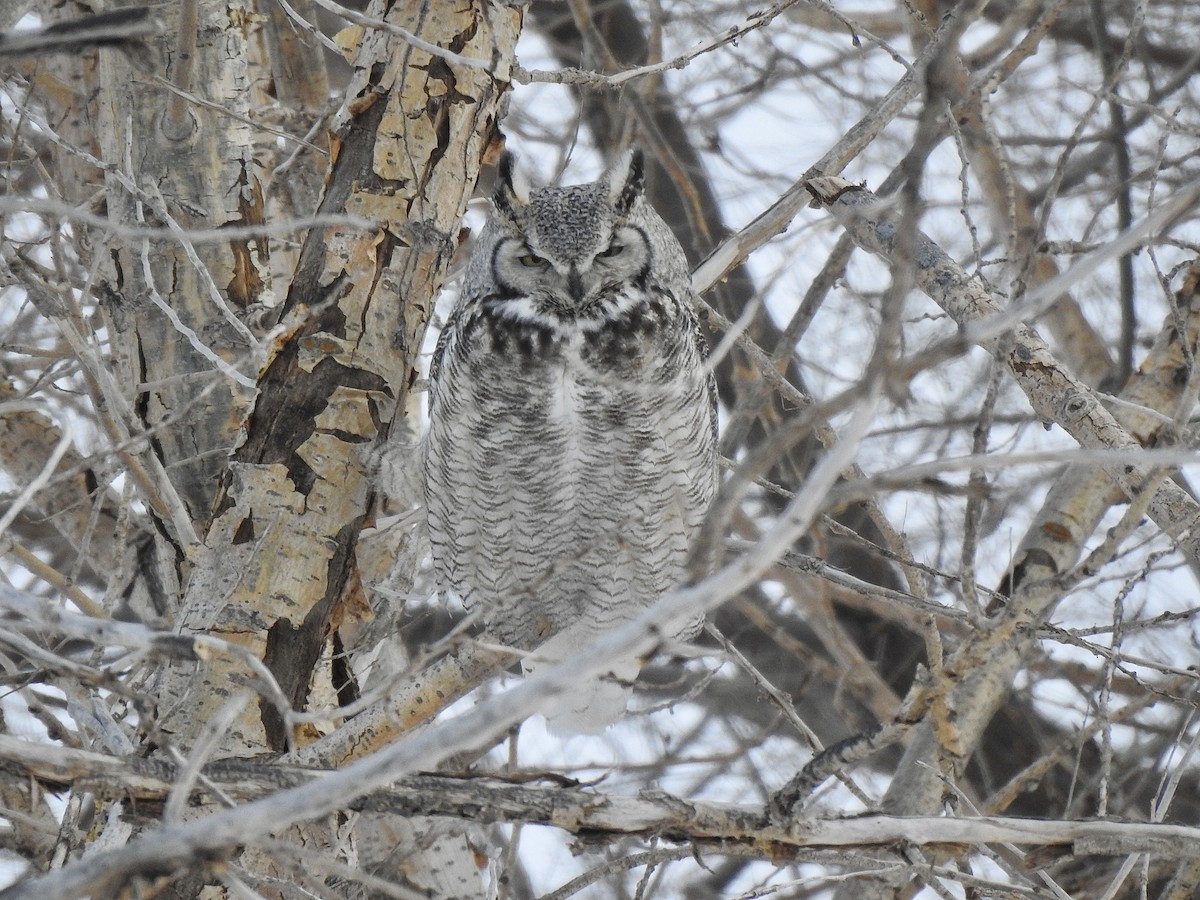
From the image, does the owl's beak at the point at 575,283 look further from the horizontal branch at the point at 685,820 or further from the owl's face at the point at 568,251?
the horizontal branch at the point at 685,820

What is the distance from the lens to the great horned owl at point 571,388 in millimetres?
2617

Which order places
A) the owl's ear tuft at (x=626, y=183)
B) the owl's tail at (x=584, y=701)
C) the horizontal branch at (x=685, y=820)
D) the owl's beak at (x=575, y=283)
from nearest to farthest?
1. the horizontal branch at (x=685, y=820)
2. the owl's beak at (x=575, y=283)
3. the owl's ear tuft at (x=626, y=183)
4. the owl's tail at (x=584, y=701)

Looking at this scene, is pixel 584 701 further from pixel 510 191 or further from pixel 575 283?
pixel 510 191

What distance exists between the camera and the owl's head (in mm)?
2611

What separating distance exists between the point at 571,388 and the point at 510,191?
45 cm

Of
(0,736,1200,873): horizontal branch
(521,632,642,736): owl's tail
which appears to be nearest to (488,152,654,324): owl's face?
(521,632,642,736): owl's tail

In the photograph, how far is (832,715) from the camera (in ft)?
15.9

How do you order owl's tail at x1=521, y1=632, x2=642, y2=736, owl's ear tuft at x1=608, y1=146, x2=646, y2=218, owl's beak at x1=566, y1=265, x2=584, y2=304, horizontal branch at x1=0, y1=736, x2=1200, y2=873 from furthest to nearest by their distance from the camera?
owl's tail at x1=521, y1=632, x2=642, y2=736, owl's ear tuft at x1=608, y1=146, x2=646, y2=218, owl's beak at x1=566, y1=265, x2=584, y2=304, horizontal branch at x1=0, y1=736, x2=1200, y2=873

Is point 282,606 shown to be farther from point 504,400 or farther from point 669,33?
point 669,33

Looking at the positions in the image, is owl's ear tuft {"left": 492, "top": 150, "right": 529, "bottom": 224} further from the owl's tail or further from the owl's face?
the owl's tail

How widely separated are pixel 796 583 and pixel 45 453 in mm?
2310

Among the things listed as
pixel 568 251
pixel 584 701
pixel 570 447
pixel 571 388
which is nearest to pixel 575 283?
pixel 568 251

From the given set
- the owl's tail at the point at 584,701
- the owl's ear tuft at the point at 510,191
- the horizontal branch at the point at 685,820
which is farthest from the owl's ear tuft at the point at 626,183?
the horizontal branch at the point at 685,820

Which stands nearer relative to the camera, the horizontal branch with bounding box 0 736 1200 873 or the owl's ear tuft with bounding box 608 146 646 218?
the horizontal branch with bounding box 0 736 1200 873
